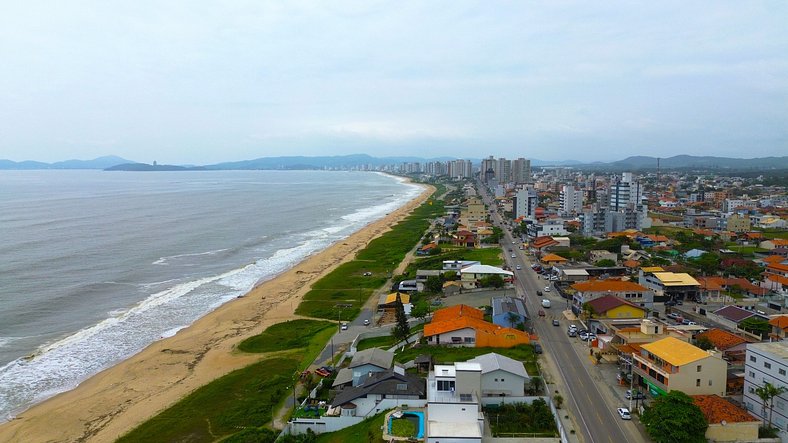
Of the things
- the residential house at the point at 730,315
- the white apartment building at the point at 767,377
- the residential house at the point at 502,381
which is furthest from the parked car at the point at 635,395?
the residential house at the point at 730,315

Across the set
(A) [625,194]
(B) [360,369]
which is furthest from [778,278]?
(A) [625,194]

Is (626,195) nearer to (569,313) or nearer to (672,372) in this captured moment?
(569,313)

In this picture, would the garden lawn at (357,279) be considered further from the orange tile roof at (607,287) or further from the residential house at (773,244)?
the residential house at (773,244)

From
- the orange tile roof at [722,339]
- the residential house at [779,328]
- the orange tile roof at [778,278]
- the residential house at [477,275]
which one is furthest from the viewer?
the residential house at [477,275]

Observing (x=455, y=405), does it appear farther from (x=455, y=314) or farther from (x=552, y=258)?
(x=552, y=258)

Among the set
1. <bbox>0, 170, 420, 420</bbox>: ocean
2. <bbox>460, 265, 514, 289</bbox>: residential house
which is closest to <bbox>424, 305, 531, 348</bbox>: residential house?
<bbox>460, 265, 514, 289</bbox>: residential house

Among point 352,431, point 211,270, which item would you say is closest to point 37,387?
point 352,431
